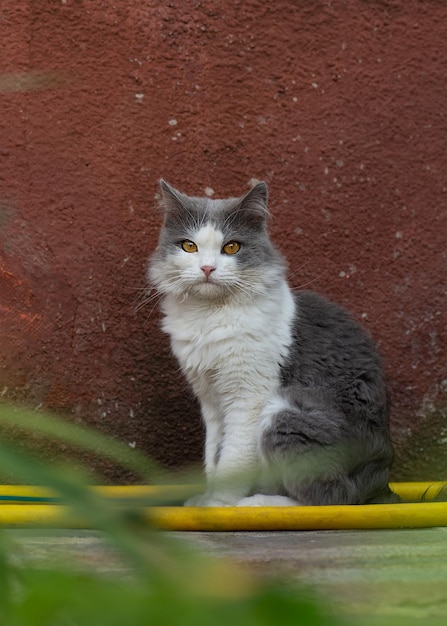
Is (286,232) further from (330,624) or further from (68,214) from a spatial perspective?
(330,624)

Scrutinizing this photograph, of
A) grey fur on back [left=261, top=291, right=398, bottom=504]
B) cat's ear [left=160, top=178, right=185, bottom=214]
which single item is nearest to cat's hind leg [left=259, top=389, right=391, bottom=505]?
grey fur on back [left=261, top=291, right=398, bottom=504]

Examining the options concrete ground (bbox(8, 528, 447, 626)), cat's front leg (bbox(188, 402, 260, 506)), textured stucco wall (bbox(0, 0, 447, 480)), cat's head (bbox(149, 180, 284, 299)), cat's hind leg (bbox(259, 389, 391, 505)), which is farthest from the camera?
textured stucco wall (bbox(0, 0, 447, 480))

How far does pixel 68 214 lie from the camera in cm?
333

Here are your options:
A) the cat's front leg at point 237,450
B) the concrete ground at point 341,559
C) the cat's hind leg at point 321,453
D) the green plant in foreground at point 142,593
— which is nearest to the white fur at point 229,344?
the cat's front leg at point 237,450

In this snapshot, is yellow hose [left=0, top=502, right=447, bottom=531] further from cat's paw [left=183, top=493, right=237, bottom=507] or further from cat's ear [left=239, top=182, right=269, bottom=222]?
cat's ear [left=239, top=182, right=269, bottom=222]

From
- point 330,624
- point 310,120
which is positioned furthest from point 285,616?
point 310,120

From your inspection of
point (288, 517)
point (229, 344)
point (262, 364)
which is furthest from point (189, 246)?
point (288, 517)

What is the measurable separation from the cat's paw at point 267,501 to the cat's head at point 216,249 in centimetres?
76

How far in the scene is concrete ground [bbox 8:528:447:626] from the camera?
113cm

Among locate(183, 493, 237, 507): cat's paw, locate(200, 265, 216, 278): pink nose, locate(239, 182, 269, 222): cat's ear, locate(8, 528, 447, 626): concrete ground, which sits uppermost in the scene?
locate(239, 182, 269, 222): cat's ear

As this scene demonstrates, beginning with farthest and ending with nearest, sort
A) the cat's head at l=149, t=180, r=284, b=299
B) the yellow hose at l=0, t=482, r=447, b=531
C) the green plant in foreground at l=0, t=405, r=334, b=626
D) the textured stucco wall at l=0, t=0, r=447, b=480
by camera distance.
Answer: the textured stucco wall at l=0, t=0, r=447, b=480 < the cat's head at l=149, t=180, r=284, b=299 < the yellow hose at l=0, t=482, r=447, b=531 < the green plant in foreground at l=0, t=405, r=334, b=626

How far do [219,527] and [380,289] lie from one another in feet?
4.92

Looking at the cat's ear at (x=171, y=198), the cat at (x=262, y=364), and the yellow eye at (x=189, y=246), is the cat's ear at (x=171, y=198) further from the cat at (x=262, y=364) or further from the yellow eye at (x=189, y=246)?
the yellow eye at (x=189, y=246)

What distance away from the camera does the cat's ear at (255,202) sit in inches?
117
